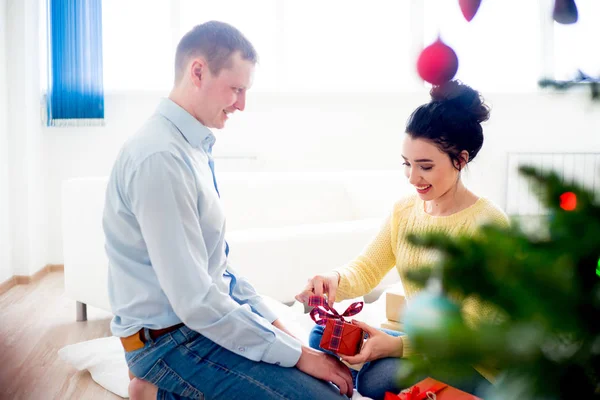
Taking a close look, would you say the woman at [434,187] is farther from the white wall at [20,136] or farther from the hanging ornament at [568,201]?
the white wall at [20,136]

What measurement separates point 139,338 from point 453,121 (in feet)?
2.90

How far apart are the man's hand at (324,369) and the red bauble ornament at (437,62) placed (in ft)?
3.32

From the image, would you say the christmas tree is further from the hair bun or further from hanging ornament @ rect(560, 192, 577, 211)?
the hair bun

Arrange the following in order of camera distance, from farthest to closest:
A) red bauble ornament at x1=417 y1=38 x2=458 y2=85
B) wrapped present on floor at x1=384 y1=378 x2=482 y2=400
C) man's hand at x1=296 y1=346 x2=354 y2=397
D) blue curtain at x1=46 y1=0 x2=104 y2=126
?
blue curtain at x1=46 y1=0 x2=104 y2=126
man's hand at x1=296 y1=346 x2=354 y2=397
wrapped present on floor at x1=384 y1=378 x2=482 y2=400
red bauble ornament at x1=417 y1=38 x2=458 y2=85

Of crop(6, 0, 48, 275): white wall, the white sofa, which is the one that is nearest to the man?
the white sofa

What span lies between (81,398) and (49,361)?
44cm

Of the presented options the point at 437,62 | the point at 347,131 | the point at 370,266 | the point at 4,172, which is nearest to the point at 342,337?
the point at 370,266

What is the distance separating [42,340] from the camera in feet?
8.71

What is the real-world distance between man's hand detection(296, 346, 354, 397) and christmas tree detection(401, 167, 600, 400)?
1.14 m

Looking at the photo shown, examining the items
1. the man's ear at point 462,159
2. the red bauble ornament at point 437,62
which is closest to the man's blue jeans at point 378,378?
the man's ear at point 462,159

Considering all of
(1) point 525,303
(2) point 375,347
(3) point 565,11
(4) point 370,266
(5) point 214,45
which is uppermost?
(5) point 214,45

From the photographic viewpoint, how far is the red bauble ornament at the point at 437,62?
1.25 feet

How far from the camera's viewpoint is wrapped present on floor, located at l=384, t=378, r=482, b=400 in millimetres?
1187

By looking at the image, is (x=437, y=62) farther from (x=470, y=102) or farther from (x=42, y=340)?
(x=42, y=340)
